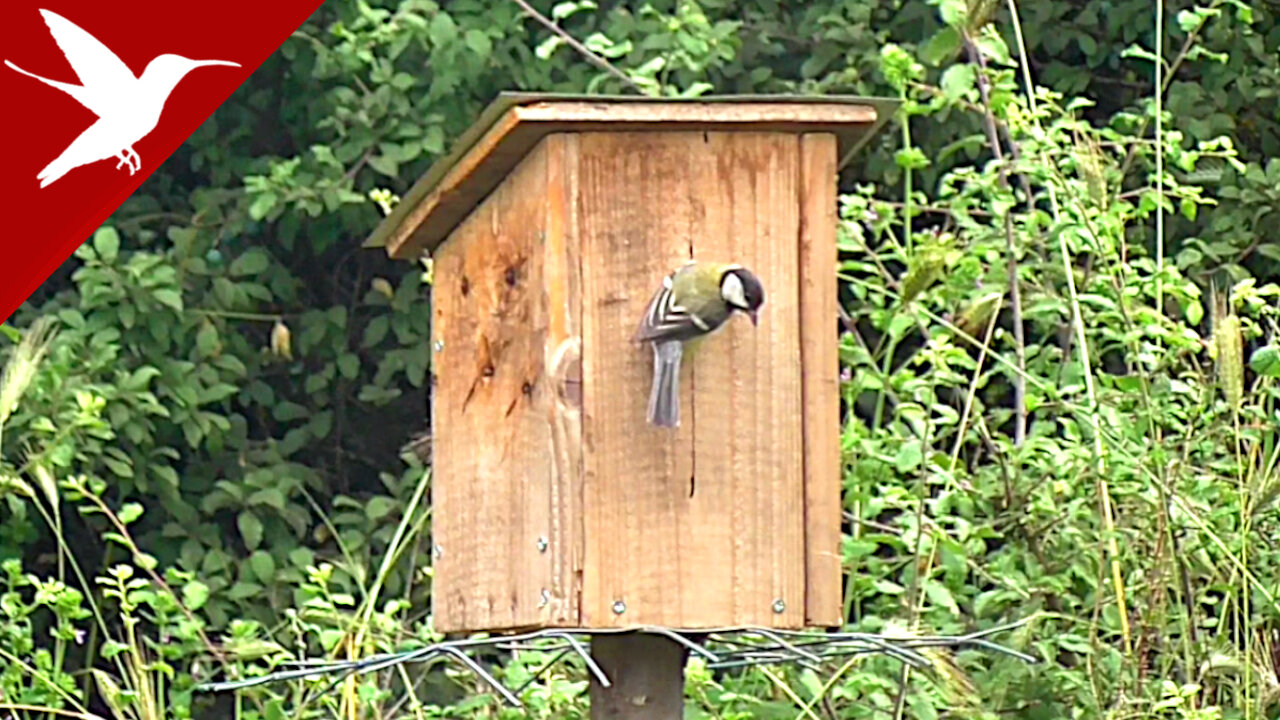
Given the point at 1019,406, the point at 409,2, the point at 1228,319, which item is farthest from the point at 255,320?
the point at 1228,319

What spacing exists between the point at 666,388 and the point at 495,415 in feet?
1.13

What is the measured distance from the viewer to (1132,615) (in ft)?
11.8

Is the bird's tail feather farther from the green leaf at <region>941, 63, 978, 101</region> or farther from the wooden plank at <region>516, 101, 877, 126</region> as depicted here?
the green leaf at <region>941, 63, 978, 101</region>

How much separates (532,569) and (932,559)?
1042 mm

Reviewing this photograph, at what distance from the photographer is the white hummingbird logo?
130 inches

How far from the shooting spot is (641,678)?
2.79 m

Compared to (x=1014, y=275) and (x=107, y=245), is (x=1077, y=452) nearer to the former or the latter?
(x=1014, y=275)

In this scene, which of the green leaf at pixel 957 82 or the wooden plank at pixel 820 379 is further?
the green leaf at pixel 957 82

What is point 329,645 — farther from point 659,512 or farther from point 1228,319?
point 1228,319

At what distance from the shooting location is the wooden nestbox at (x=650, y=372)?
2707 mm

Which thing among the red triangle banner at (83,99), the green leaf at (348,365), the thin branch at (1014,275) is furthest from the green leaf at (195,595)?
the green leaf at (348,365)

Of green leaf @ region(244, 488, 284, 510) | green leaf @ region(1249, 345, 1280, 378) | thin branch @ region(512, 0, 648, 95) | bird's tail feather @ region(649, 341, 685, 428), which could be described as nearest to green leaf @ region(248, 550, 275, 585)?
green leaf @ region(244, 488, 284, 510)

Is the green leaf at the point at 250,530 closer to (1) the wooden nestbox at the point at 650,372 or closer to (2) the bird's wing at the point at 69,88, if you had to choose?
(2) the bird's wing at the point at 69,88

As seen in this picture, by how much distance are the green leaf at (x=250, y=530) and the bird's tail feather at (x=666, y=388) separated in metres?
2.98
